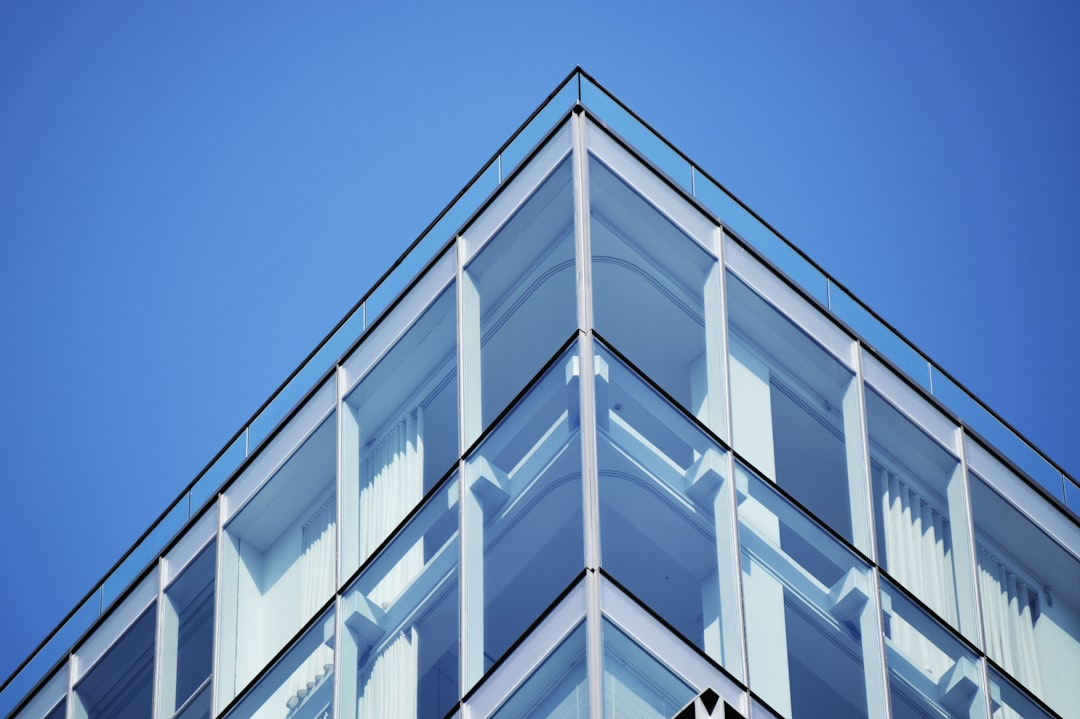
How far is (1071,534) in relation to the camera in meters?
18.6

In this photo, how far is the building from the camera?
14.3 metres

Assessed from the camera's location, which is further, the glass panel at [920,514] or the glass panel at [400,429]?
the glass panel at [400,429]

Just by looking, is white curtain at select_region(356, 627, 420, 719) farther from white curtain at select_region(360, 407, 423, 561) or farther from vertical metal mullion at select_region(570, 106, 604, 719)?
vertical metal mullion at select_region(570, 106, 604, 719)

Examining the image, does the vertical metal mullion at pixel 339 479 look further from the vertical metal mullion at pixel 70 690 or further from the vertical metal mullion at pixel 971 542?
the vertical metal mullion at pixel 971 542

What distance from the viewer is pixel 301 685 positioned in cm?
1736

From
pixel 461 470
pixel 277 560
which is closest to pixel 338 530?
pixel 277 560

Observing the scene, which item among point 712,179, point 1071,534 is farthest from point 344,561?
point 1071,534

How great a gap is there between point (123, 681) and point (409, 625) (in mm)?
6343

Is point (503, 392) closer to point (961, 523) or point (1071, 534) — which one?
point (961, 523)

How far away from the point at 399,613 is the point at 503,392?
2.23 metres

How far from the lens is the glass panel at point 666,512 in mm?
14086

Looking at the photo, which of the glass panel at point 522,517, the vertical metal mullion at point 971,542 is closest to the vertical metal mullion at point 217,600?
the glass panel at point 522,517

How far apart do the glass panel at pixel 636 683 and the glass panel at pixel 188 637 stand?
7.27m

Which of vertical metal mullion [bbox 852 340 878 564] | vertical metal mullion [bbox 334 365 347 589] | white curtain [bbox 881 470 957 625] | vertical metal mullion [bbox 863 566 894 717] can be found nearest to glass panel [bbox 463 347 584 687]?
vertical metal mullion [bbox 334 365 347 589]
